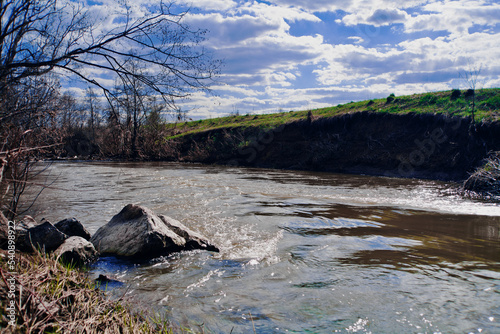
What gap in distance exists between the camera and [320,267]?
5.32 meters

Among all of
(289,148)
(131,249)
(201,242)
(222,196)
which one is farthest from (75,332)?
(289,148)

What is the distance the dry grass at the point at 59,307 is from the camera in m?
2.65

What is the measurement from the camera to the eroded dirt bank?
688 inches

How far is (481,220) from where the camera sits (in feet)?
27.9

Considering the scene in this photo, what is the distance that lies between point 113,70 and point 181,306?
3567 millimetres

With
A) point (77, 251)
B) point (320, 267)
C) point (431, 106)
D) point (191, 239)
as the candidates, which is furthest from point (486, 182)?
point (77, 251)

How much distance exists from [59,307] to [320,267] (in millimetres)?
3598

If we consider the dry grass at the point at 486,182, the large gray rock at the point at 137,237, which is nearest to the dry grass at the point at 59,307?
the large gray rock at the point at 137,237

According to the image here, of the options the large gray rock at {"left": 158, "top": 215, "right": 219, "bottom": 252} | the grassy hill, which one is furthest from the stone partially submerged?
the grassy hill

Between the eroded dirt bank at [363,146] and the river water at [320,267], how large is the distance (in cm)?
780

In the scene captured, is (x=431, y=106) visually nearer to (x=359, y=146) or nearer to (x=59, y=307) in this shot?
(x=359, y=146)

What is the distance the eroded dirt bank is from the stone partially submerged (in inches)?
596

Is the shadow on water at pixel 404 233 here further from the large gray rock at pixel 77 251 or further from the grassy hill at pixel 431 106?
the grassy hill at pixel 431 106

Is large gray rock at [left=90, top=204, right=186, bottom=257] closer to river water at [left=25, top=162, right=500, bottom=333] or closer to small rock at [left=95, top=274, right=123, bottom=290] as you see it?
river water at [left=25, top=162, right=500, bottom=333]
